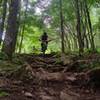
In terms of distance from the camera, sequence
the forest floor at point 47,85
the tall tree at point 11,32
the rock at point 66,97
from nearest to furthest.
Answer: the forest floor at point 47,85 < the rock at point 66,97 < the tall tree at point 11,32

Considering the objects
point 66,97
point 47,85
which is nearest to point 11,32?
point 47,85

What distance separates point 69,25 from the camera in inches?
1428

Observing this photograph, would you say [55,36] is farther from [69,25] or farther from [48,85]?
[48,85]

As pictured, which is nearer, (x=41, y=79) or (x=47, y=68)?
(x=41, y=79)

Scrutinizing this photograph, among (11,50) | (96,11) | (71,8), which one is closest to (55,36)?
(96,11)

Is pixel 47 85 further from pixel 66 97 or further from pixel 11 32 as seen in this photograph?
pixel 11 32

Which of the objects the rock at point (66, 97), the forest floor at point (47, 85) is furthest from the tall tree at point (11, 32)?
the rock at point (66, 97)

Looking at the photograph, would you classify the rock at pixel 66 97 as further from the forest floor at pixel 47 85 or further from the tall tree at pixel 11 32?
the tall tree at pixel 11 32

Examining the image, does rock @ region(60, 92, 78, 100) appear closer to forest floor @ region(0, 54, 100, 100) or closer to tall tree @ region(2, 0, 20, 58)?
forest floor @ region(0, 54, 100, 100)

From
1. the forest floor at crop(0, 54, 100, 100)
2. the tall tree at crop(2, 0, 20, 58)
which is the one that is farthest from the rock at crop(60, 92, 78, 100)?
the tall tree at crop(2, 0, 20, 58)

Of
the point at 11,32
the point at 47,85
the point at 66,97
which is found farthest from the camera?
the point at 11,32

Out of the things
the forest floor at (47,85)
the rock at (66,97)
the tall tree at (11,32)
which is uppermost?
the tall tree at (11,32)

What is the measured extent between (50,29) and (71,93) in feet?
103

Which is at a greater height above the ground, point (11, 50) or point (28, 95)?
point (11, 50)
